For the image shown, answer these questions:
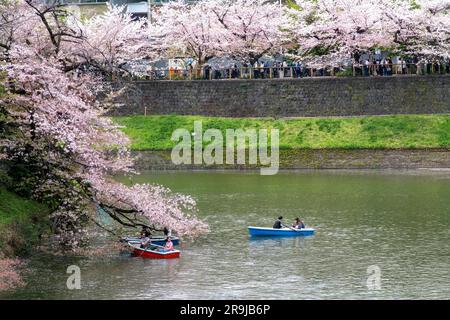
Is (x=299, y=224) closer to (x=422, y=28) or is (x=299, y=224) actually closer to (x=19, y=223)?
(x=19, y=223)

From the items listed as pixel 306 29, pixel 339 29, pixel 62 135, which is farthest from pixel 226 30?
pixel 62 135

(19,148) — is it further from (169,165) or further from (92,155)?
(169,165)

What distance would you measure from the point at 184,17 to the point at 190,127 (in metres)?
9.84

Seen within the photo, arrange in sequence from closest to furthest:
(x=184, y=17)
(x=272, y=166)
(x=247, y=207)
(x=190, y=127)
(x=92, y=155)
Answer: (x=92, y=155)
(x=247, y=207)
(x=272, y=166)
(x=190, y=127)
(x=184, y=17)

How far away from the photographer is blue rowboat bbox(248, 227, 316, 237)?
33.8 m

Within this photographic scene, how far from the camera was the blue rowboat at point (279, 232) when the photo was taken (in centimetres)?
3381

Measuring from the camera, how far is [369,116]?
202 ft

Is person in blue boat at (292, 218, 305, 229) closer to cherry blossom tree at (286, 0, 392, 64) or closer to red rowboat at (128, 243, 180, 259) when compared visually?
red rowboat at (128, 243, 180, 259)

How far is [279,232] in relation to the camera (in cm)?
3406

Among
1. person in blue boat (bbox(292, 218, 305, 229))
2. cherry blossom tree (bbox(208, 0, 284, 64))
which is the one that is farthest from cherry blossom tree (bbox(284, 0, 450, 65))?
person in blue boat (bbox(292, 218, 305, 229))

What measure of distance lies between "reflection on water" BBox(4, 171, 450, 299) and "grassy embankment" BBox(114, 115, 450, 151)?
10.6 m

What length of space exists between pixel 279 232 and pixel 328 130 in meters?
26.2

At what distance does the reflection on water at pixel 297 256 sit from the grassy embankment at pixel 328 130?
34.9 ft
